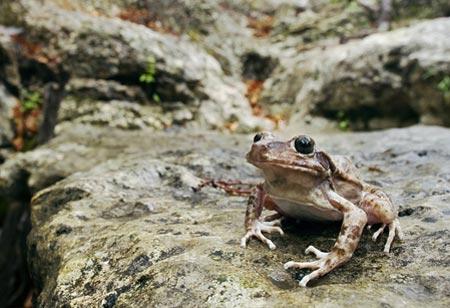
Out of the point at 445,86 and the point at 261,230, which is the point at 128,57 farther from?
the point at 261,230

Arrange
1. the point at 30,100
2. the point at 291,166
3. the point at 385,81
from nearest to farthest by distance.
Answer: the point at 291,166 → the point at 385,81 → the point at 30,100

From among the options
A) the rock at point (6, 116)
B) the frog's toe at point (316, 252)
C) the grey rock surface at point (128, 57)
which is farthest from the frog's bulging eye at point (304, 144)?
the rock at point (6, 116)

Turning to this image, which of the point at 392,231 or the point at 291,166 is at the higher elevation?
the point at 291,166

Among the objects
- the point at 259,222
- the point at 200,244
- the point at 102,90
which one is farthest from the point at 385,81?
the point at 200,244

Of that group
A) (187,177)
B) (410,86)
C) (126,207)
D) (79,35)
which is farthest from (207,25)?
(126,207)

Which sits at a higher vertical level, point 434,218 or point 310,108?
point 434,218

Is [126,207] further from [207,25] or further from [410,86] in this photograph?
[207,25]
